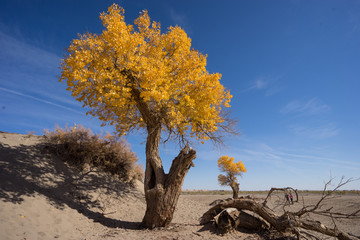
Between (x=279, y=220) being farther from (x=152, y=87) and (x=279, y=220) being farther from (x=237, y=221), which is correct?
(x=152, y=87)

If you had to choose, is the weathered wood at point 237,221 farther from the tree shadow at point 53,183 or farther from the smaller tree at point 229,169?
the smaller tree at point 229,169

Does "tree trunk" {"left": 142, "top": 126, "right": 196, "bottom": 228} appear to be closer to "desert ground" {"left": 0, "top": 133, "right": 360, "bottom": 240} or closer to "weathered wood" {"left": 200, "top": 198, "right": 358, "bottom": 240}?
"desert ground" {"left": 0, "top": 133, "right": 360, "bottom": 240}

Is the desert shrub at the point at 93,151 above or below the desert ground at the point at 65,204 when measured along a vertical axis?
above

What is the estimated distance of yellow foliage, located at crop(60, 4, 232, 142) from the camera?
8.19 m

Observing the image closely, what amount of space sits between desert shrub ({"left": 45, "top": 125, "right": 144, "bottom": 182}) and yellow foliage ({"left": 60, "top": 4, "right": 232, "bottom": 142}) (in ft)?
12.0

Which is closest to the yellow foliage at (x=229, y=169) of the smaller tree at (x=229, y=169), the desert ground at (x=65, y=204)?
the smaller tree at (x=229, y=169)

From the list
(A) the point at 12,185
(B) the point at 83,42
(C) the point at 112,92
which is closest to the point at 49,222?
(A) the point at 12,185

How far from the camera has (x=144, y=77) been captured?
8.11m

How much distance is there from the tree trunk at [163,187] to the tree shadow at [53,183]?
45.5 inches

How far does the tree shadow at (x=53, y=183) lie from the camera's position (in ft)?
27.7

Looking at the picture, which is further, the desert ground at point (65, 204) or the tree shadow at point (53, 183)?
the tree shadow at point (53, 183)

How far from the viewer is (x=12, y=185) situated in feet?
27.0

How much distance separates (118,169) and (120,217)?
4802 mm

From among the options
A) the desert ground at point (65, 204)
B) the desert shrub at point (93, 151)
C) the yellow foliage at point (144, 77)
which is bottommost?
the desert ground at point (65, 204)
